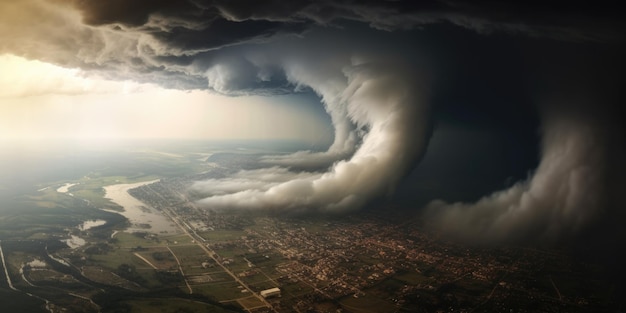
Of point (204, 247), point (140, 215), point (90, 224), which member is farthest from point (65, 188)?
point (204, 247)

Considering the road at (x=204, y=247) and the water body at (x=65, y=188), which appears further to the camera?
the water body at (x=65, y=188)

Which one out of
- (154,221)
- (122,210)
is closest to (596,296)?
(154,221)

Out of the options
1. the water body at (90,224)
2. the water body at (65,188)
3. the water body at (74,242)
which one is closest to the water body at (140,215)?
the water body at (90,224)

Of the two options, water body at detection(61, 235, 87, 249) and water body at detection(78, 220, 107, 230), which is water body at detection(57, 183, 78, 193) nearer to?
water body at detection(78, 220, 107, 230)

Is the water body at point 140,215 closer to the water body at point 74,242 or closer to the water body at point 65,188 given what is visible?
the water body at point 74,242

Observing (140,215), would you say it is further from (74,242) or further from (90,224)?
(74,242)

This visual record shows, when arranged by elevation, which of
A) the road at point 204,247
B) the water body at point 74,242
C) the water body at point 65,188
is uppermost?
the water body at point 65,188

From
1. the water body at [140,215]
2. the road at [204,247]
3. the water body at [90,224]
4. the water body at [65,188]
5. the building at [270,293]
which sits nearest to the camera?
the building at [270,293]

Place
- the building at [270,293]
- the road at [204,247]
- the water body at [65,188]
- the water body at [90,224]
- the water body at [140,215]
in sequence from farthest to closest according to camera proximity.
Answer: the water body at [65,188] → the water body at [90,224] → the water body at [140,215] → the road at [204,247] → the building at [270,293]

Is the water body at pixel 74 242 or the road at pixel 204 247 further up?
the road at pixel 204 247
